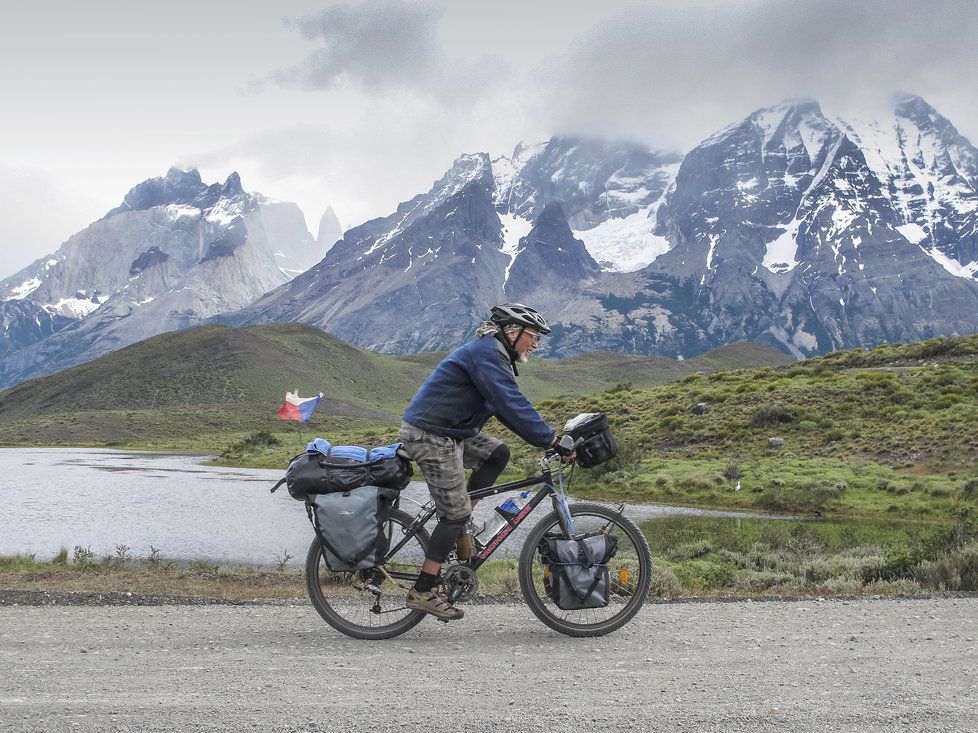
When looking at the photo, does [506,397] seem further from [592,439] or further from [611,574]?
[611,574]

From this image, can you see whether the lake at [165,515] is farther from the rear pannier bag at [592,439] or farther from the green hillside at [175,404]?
the green hillside at [175,404]

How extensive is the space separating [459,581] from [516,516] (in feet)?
2.72

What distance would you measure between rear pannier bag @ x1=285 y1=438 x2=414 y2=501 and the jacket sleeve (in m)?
1.04

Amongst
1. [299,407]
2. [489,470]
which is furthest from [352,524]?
[299,407]

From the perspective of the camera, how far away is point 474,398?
791cm

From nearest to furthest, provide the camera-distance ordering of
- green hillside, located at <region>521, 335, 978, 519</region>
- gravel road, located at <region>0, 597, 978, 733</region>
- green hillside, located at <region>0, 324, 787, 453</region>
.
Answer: gravel road, located at <region>0, 597, 978, 733</region>
green hillside, located at <region>521, 335, 978, 519</region>
green hillside, located at <region>0, 324, 787, 453</region>

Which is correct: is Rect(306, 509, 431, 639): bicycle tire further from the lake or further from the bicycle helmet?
the bicycle helmet

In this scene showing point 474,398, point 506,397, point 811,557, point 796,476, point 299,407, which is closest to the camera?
point 506,397

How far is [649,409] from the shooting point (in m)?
55.0

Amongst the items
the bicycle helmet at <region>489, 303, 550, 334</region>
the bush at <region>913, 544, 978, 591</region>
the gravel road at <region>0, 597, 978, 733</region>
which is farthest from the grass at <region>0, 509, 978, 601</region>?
the bicycle helmet at <region>489, 303, 550, 334</region>

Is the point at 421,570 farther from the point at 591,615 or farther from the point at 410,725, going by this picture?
the point at 410,725

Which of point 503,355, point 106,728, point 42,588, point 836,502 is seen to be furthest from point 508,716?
point 836,502

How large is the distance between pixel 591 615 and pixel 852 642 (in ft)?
7.68

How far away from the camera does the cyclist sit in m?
7.71
